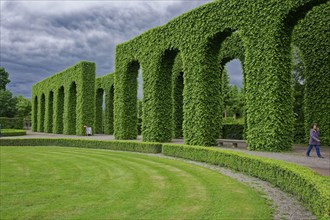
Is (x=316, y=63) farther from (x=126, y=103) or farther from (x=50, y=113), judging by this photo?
(x=50, y=113)

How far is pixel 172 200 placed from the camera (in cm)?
700

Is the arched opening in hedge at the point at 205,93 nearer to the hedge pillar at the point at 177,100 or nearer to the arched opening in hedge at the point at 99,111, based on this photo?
the hedge pillar at the point at 177,100

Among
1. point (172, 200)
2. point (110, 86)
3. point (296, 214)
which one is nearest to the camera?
point (296, 214)

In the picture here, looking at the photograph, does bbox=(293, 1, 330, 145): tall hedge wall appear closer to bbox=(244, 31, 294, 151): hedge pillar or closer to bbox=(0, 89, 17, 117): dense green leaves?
bbox=(244, 31, 294, 151): hedge pillar

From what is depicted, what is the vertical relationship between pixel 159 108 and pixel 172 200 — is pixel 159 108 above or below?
above

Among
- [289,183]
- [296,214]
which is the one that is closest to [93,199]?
[296,214]

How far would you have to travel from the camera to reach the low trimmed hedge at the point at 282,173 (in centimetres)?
586

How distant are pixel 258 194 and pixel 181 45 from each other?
12.0 m

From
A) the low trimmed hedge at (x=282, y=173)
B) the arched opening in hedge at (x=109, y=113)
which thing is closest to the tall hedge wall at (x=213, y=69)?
the low trimmed hedge at (x=282, y=173)

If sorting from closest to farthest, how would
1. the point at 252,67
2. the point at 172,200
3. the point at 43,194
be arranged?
1. the point at 172,200
2. the point at 43,194
3. the point at 252,67

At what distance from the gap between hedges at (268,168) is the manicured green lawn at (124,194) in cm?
91

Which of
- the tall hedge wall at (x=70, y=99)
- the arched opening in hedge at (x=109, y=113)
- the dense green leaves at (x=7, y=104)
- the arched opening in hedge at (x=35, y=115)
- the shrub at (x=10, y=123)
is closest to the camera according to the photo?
the tall hedge wall at (x=70, y=99)

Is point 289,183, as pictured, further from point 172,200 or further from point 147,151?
point 147,151

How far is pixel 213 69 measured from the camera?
668 inches
